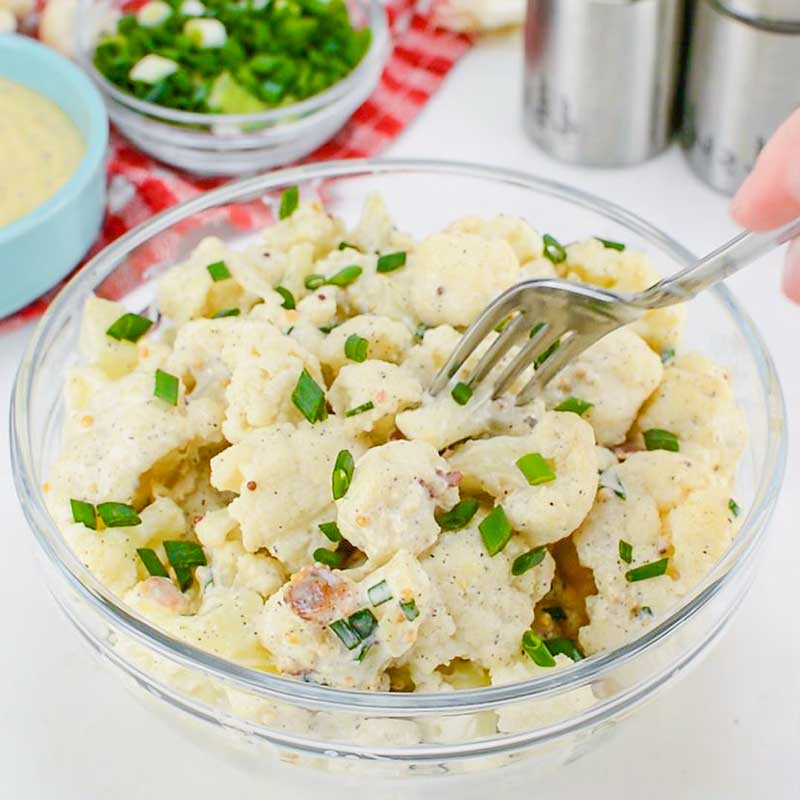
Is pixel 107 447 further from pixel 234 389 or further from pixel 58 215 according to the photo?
pixel 58 215

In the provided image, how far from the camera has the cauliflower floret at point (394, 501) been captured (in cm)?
98

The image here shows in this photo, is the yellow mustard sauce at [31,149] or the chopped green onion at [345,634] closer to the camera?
the chopped green onion at [345,634]

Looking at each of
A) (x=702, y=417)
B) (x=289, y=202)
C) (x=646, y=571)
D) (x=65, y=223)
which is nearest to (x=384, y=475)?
(x=646, y=571)

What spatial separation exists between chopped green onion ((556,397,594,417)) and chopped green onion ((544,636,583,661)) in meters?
0.20

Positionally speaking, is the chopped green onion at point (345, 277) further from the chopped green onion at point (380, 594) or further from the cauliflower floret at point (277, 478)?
the chopped green onion at point (380, 594)

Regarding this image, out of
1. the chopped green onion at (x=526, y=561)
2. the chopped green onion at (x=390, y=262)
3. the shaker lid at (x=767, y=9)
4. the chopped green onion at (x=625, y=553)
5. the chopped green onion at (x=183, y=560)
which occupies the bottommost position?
the chopped green onion at (x=183, y=560)

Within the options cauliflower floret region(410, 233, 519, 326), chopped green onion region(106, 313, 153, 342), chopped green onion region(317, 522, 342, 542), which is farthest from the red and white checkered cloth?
chopped green onion region(317, 522, 342, 542)

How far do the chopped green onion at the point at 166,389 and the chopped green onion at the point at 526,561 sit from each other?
33 cm

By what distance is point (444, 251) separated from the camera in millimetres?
1206

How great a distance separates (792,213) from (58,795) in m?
0.77

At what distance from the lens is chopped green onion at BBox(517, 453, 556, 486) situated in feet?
3.36

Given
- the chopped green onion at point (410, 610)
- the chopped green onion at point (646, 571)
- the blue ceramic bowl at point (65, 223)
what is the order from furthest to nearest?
the blue ceramic bowl at point (65, 223) < the chopped green onion at point (646, 571) < the chopped green onion at point (410, 610)

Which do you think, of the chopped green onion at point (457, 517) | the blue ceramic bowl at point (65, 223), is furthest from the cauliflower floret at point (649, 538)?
the blue ceramic bowl at point (65, 223)

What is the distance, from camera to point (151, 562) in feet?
3.46
